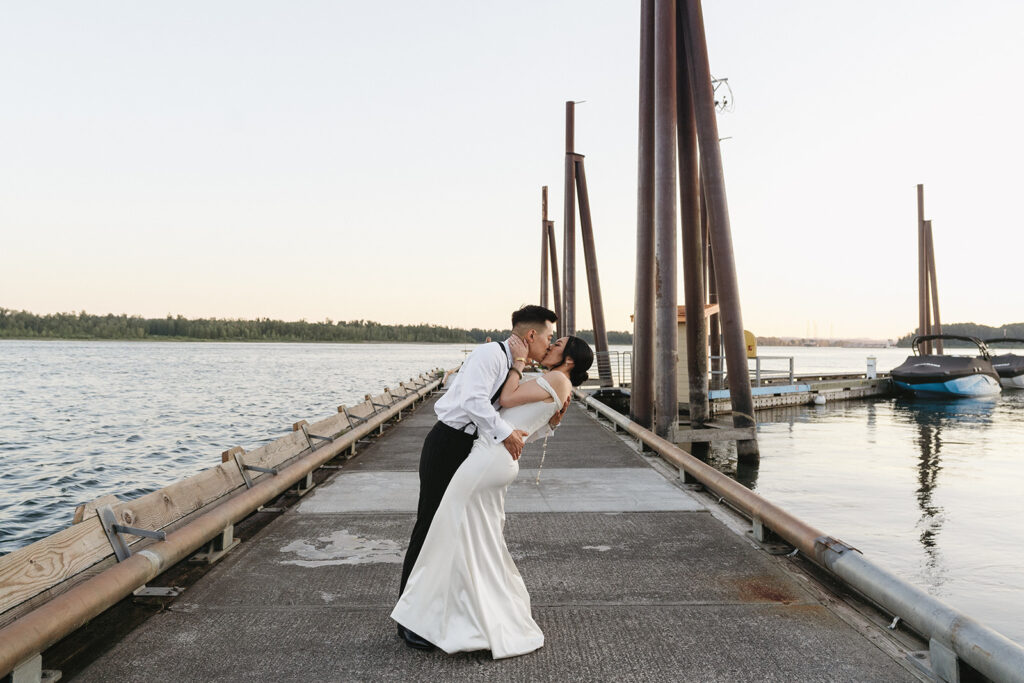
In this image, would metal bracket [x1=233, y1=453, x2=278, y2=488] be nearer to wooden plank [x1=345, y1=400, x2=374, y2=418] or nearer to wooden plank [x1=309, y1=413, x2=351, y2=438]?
wooden plank [x1=309, y1=413, x2=351, y2=438]

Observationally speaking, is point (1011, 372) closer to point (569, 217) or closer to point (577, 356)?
point (569, 217)

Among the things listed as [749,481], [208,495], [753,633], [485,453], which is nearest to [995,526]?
[749,481]

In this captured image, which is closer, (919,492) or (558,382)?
(558,382)

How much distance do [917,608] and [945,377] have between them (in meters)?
36.1

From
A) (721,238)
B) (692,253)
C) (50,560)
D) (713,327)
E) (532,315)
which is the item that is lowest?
(50,560)

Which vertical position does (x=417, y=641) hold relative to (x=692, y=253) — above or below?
below

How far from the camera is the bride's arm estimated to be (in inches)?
156

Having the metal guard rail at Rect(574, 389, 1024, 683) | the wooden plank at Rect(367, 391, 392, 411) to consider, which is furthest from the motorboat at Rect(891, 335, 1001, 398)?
the metal guard rail at Rect(574, 389, 1024, 683)

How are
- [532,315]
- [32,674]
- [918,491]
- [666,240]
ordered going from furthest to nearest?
[918,491]
[666,240]
[532,315]
[32,674]

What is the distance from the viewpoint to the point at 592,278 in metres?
27.7

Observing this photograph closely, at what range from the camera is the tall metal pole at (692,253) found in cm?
1578

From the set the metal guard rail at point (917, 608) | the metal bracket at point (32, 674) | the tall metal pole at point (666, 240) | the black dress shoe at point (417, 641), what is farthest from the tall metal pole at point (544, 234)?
the metal bracket at point (32, 674)

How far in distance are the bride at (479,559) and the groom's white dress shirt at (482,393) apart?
0.07 meters

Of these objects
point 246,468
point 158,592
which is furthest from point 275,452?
point 158,592
